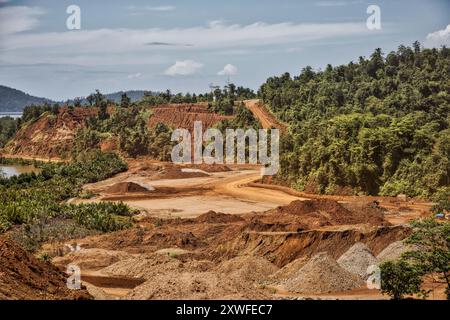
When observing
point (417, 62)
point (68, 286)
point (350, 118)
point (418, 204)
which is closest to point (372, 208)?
point (418, 204)

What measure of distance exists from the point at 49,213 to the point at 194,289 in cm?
1668

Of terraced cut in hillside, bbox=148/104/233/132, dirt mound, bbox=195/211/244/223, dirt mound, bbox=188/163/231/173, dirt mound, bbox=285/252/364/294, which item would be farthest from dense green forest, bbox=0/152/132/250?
terraced cut in hillside, bbox=148/104/233/132

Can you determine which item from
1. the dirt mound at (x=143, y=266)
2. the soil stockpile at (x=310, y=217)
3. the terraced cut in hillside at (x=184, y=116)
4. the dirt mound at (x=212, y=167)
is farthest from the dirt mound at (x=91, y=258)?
the terraced cut in hillside at (x=184, y=116)

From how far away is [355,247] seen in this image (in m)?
18.6

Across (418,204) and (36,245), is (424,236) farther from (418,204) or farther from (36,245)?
(418,204)

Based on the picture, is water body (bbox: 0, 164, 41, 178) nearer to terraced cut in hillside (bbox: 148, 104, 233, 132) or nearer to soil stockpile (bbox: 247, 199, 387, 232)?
terraced cut in hillside (bbox: 148, 104, 233, 132)

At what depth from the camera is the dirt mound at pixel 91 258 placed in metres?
19.8

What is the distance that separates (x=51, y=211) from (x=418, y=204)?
15.8 metres

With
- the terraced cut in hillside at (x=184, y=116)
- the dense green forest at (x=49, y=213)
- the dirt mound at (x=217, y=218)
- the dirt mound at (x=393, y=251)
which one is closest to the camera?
the dirt mound at (x=393, y=251)

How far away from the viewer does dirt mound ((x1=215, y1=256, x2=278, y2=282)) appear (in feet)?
57.6

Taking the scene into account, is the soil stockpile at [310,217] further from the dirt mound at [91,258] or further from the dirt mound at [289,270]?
the dirt mound at [91,258]

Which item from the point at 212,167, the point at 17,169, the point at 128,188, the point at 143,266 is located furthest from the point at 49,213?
the point at 17,169

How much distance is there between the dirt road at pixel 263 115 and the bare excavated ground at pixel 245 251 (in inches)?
756
